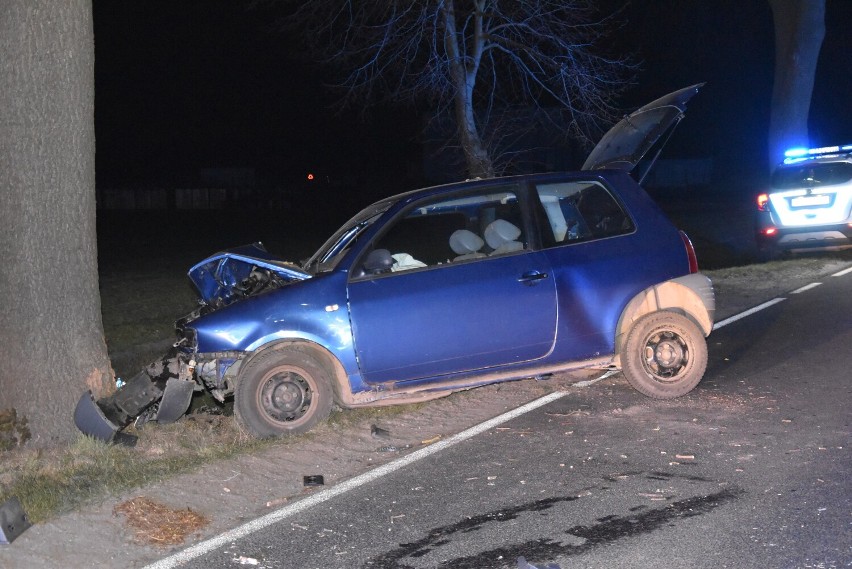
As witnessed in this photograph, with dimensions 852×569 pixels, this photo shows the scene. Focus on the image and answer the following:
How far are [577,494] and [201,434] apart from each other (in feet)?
9.40

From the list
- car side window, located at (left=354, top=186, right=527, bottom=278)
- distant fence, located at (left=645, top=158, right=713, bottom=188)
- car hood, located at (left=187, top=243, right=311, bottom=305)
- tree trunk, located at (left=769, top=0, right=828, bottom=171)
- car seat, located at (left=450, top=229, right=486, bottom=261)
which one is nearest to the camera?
car hood, located at (left=187, top=243, right=311, bottom=305)

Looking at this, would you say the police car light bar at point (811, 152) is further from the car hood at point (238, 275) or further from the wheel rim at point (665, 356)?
the car hood at point (238, 275)

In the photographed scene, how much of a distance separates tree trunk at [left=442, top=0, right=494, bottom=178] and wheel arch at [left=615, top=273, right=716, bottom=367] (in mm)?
7683

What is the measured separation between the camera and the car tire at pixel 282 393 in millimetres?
7254

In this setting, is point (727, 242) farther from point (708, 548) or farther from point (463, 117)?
point (708, 548)

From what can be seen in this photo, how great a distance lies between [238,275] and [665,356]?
3543mm

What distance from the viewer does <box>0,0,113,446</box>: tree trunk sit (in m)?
6.95

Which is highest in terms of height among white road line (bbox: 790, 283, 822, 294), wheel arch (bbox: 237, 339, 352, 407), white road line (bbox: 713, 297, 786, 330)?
wheel arch (bbox: 237, 339, 352, 407)

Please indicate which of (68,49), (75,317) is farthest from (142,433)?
(68,49)

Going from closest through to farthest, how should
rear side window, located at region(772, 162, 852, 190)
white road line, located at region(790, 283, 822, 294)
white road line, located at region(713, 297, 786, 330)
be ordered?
white road line, located at region(713, 297, 786, 330) < white road line, located at region(790, 283, 822, 294) < rear side window, located at region(772, 162, 852, 190)

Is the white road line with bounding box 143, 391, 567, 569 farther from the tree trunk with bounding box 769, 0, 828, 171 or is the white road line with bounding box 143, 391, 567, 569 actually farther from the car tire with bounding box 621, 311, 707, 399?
the tree trunk with bounding box 769, 0, 828, 171

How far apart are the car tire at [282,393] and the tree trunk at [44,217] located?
1.17m

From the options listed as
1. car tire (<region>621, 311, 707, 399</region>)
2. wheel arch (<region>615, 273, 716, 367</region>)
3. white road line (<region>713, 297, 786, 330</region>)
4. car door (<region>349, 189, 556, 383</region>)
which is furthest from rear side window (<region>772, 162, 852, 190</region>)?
car door (<region>349, 189, 556, 383</region>)

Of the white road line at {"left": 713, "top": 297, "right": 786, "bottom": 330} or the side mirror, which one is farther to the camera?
the white road line at {"left": 713, "top": 297, "right": 786, "bottom": 330}
